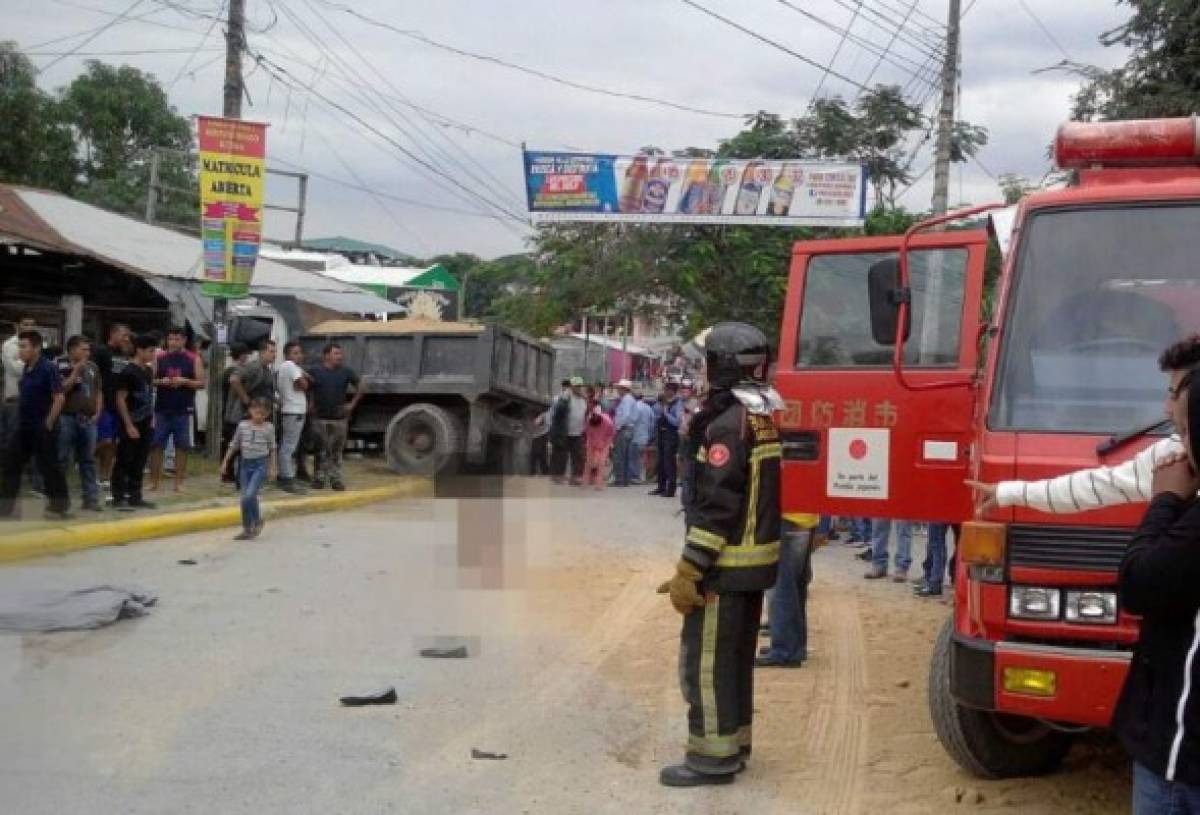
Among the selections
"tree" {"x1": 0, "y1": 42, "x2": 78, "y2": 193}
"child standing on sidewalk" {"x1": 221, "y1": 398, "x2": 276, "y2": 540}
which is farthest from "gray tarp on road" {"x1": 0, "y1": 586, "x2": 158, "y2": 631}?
"tree" {"x1": 0, "y1": 42, "x2": 78, "y2": 193}

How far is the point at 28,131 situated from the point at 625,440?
18698 millimetres

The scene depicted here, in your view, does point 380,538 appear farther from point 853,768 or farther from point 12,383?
point 853,768

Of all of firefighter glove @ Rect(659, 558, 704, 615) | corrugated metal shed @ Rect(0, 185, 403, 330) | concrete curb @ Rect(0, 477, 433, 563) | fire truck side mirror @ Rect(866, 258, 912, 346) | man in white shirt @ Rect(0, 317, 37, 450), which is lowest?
concrete curb @ Rect(0, 477, 433, 563)

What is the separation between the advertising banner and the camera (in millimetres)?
13758

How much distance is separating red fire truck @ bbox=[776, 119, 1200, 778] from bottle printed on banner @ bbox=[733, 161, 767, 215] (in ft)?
54.8

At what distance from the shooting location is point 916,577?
10938 millimetres

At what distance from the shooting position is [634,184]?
2348cm

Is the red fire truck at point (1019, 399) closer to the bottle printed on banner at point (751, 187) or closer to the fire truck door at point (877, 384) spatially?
the fire truck door at point (877, 384)

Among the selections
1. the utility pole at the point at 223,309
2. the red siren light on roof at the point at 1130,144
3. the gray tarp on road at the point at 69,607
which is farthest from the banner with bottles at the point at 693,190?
the red siren light on roof at the point at 1130,144

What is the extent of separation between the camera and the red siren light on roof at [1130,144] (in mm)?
5324

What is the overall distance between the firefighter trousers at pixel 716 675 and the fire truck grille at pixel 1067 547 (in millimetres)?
1188

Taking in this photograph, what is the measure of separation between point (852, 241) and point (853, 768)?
108 inches

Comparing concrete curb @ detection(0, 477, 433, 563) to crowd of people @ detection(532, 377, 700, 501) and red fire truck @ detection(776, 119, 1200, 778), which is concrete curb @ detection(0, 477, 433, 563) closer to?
crowd of people @ detection(532, 377, 700, 501)

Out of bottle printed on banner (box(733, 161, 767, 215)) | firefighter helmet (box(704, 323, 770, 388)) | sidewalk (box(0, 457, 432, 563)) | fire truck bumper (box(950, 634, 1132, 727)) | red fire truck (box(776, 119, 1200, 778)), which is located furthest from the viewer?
bottle printed on banner (box(733, 161, 767, 215))
